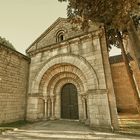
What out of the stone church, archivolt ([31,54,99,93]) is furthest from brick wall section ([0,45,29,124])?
archivolt ([31,54,99,93])

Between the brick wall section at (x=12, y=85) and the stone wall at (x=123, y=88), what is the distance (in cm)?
983

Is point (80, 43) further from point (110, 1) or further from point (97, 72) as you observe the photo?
point (110, 1)

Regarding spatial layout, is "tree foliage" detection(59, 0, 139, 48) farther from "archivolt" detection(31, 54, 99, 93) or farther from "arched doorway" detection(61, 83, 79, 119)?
"arched doorway" detection(61, 83, 79, 119)

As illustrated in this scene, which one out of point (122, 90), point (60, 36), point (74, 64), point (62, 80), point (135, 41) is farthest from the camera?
point (122, 90)

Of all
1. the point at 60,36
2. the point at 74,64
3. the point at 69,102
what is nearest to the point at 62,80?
the point at 69,102

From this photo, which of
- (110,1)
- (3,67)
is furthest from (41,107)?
(110,1)

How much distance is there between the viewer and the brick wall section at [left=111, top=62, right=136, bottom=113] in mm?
12306

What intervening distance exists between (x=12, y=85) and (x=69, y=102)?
367 centimetres

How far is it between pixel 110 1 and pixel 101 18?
1014mm

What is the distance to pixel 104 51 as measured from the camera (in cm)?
627

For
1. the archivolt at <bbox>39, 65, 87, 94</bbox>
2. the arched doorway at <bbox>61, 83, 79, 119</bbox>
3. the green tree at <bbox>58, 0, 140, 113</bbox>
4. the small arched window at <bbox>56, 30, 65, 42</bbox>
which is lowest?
the arched doorway at <bbox>61, 83, 79, 119</bbox>

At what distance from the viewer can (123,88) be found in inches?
509

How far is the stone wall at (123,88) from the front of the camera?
12.3 m

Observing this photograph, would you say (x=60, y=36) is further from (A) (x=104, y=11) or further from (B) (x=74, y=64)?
(A) (x=104, y=11)
